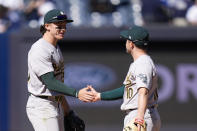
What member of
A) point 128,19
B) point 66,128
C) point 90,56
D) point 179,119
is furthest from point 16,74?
point 66,128

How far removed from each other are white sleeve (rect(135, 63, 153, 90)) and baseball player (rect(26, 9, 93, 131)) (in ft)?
2.15

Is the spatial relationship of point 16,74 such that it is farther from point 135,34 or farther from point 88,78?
point 135,34

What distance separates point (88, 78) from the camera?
33.9 ft

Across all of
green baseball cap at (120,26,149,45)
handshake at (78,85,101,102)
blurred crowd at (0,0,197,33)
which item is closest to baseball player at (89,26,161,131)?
green baseball cap at (120,26,149,45)

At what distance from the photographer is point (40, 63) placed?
612 cm

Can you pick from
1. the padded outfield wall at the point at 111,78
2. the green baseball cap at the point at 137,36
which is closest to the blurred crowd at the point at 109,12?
the padded outfield wall at the point at 111,78

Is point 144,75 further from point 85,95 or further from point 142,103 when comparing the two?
point 85,95

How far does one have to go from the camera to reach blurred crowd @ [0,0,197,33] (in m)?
10.7

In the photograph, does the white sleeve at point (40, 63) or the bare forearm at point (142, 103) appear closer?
the bare forearm at point (142, 103)

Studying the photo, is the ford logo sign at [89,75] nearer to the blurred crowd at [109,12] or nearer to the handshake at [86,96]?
the blurred crowd at [109,12]

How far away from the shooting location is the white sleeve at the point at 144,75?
231 inches

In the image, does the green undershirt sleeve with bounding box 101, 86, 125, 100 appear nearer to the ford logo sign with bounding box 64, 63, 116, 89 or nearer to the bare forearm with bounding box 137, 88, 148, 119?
the bare forearm with bounding box 137, 88, 148, 119

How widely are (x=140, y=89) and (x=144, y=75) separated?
0.45 ft

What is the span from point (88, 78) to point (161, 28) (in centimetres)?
142
